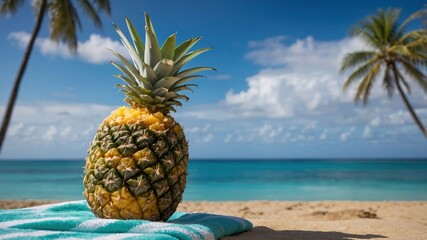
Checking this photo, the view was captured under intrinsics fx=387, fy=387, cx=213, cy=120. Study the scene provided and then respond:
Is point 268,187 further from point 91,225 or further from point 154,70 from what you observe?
point 91,225

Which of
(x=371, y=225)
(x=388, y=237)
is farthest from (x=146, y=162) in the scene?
(x=371, y=225)

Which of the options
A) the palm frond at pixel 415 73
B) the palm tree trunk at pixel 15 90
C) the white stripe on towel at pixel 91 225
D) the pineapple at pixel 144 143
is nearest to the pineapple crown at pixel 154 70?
the pineapple at pixel 144 143

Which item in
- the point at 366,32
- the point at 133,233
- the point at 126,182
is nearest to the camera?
the point at 133,233

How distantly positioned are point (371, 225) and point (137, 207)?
2632 mm

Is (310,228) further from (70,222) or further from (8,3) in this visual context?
(8,3)

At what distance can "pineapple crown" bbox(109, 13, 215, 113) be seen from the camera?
3.70 m

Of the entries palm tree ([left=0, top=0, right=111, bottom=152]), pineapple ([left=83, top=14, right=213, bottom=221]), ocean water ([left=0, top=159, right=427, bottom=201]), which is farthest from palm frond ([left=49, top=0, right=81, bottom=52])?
pineapple ([left=83, top=14, right=213, bottom=221])

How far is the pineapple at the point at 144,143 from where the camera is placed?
11.0 ft

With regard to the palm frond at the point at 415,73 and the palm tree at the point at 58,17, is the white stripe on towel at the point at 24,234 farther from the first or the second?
the palm frond at the point at 415,73

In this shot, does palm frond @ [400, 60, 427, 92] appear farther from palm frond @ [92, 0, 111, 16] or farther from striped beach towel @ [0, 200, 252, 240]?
striped beach towel @ [0, 200, 252, 240]

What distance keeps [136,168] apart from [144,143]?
232 mm

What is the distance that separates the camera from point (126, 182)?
3320 mm

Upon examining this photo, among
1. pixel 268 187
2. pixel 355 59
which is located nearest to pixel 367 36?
pixel 355 59

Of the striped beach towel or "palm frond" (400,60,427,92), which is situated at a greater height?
"palm frond" (400,60,427,92)
